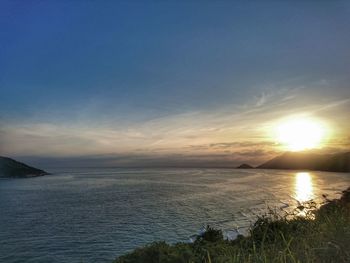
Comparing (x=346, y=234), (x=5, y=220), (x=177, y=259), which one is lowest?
(x=5, y=220)

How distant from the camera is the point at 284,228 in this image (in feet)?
53.0

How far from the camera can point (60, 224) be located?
43781 millimetres

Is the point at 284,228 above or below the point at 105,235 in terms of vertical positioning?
above

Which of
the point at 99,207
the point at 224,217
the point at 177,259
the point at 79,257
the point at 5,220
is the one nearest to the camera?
the point at 177,259

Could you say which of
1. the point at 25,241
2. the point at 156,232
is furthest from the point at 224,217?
the point at 25,241

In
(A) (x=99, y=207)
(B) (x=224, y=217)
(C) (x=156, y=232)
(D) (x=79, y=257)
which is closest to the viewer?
(D) (x=79, y=257)

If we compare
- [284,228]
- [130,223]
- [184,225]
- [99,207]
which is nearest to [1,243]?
[130,223]

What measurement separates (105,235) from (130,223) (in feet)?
22.5

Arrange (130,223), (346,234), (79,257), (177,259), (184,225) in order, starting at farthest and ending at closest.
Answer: (130,223) → (184,225) → (79,257) → (177,259) → (346,234)

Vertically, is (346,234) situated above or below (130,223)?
above

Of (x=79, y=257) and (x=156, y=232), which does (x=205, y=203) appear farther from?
(x=79, y=257)

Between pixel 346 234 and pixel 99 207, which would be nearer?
pixel 346 234

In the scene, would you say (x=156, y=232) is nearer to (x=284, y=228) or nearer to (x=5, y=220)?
(x=284, y=228)

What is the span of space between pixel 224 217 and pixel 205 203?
49.0ft
